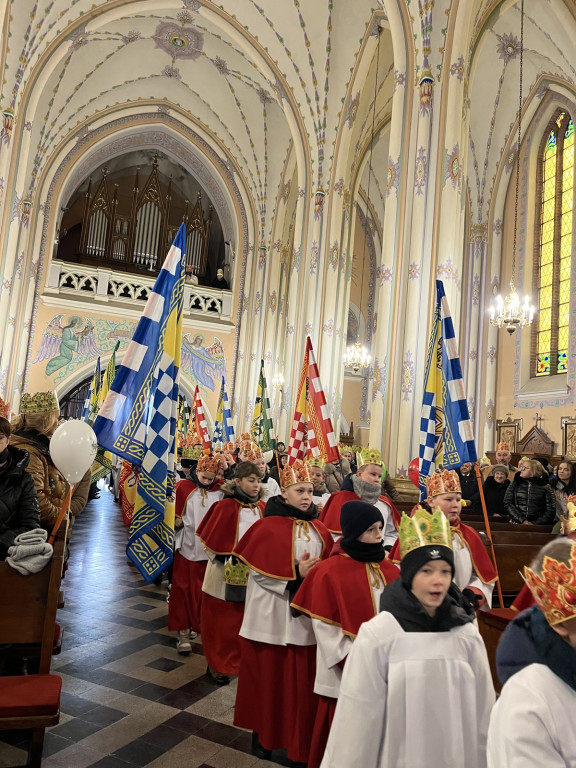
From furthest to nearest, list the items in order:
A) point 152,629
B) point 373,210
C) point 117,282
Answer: point 373,210, point 117,282, point 152,629

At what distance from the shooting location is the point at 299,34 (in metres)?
15.1

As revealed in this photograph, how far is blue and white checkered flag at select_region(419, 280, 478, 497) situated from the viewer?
5.23 metres

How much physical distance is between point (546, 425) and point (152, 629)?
1132 centimetres

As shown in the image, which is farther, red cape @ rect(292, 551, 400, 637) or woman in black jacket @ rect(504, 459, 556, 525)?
woman in black jacket @ rect(504, 459, 556, 525)

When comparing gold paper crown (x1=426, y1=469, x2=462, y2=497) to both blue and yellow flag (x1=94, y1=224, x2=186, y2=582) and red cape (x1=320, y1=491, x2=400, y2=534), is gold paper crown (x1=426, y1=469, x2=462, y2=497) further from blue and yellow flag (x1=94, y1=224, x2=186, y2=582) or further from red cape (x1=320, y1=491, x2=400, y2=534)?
blue and yellow flag (x1=94, y1=224, x2=186, y2=582)

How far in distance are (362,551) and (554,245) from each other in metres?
14.3

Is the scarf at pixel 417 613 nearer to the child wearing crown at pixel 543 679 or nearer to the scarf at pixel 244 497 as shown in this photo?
the child wearing crown at pixel 543 679

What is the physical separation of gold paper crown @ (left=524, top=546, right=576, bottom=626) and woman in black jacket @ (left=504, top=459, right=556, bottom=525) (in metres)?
5.89

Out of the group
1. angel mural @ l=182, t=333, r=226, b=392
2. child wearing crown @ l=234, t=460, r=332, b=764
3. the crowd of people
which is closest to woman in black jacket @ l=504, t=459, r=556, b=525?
the crowd of people

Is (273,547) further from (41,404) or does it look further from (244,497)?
(41,404)

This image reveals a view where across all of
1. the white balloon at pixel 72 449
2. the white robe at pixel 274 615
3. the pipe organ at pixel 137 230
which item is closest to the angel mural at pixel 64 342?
the pipe organ at pixel 137 230

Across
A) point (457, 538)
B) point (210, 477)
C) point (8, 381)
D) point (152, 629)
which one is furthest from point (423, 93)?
point (8, 381)

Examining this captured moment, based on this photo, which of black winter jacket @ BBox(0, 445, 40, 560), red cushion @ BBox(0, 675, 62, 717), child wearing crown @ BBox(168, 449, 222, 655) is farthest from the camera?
child wearing crown @ BBox(168, 449, 222, 655)

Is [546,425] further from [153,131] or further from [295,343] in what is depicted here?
[153,131]
